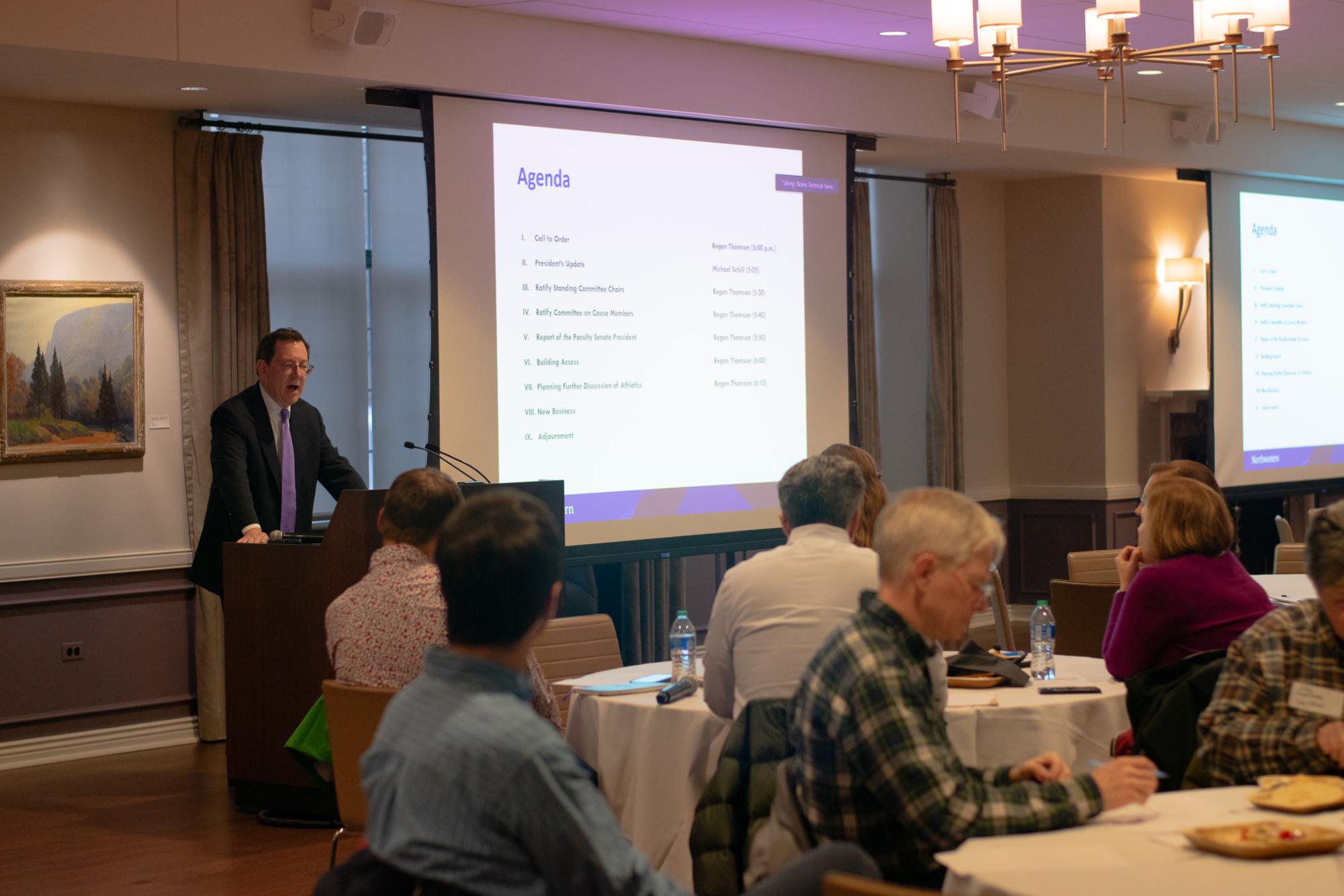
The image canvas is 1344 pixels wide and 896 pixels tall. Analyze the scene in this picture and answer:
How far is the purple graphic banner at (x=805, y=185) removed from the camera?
8133mm

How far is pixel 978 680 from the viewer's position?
4.14 metres

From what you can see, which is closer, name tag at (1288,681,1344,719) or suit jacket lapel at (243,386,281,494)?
name tag at (1288,681,1344,719)

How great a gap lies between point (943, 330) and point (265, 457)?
17.9 ft

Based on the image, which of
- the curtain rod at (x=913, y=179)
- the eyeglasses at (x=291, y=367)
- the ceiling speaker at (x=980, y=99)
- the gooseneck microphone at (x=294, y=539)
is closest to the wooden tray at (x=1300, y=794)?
the gooseneck microphone at (x=294, y=539)

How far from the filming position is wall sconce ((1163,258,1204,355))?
1074 centimetres

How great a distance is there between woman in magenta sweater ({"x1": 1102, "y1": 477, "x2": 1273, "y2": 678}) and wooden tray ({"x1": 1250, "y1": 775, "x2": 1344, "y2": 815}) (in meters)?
1.18

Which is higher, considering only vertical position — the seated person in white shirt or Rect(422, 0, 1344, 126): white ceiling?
Rect(422, 0, 1344, 126): white ceiling

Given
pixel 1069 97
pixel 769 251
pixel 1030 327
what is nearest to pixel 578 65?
pixel 769 251

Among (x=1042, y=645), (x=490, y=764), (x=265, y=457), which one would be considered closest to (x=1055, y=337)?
(x=265, y=457)

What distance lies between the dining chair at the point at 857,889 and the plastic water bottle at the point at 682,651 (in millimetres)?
2457

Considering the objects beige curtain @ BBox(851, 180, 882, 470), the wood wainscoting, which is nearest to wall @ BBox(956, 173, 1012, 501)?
the wood wainscoting

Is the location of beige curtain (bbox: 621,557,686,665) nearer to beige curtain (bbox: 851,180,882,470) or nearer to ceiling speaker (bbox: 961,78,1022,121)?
beige curtain (bbox: 851,180,882,470)

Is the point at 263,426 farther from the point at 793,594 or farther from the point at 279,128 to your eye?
the point at 793,594

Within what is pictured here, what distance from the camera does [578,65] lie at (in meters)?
7.17
